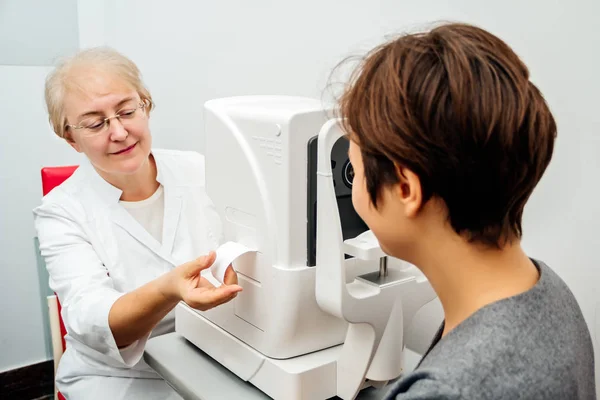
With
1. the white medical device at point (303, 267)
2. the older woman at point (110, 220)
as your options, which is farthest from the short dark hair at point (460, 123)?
the older woman at point (110, 220)

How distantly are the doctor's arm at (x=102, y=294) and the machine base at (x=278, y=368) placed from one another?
99 mm

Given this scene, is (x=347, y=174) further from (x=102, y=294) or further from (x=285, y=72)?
(x=285, y=72)

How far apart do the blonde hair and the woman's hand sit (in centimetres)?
53

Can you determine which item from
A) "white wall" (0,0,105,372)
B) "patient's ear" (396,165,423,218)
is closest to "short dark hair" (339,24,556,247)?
"patient's ear" (396,165,423,218)

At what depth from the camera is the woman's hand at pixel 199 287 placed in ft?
2.99

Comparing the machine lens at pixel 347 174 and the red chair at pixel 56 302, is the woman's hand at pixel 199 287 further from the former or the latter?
the red chair at pixel 56 302

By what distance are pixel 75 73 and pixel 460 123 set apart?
3.16ft

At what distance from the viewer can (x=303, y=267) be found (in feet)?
2.91

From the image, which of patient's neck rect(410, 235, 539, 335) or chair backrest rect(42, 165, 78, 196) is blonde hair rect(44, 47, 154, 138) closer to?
chair backrest rect(42, 165, 78, 196)

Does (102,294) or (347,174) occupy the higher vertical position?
(347,174)

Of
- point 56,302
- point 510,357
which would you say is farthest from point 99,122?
point 510,357

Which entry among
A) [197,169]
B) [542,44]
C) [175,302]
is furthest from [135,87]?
[542,44]

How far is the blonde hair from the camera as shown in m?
1.27

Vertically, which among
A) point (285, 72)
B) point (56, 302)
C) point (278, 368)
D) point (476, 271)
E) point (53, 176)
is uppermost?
point (285, 72)
